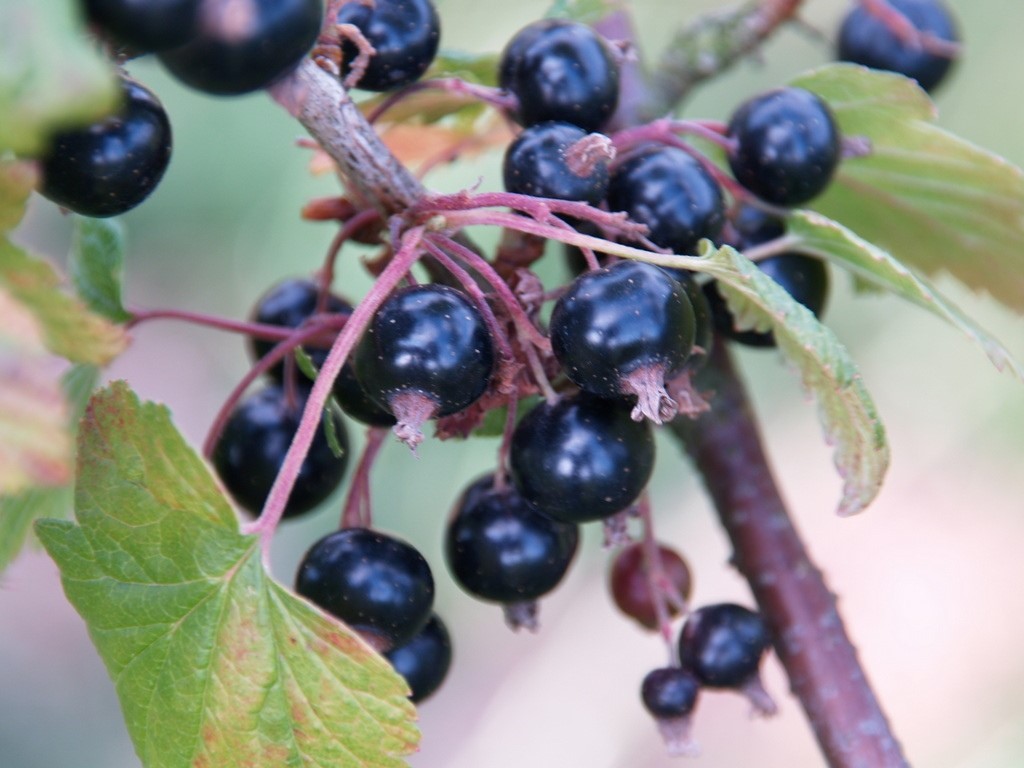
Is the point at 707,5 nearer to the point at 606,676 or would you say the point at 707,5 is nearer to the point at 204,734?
the point at 606,676

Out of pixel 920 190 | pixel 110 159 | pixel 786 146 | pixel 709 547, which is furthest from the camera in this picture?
pixel 709 547

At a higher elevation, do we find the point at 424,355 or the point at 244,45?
the point at 244,45

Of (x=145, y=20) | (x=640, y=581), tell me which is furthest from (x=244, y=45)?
(x=640, y=581)

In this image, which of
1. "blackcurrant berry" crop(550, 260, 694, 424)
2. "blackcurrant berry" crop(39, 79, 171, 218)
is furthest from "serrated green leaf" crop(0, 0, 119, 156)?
"blackcurrant berry" crop(550, 260, 694, 424)

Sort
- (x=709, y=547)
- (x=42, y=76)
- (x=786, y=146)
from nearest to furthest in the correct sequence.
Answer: (x=42, y=76) < (x=786, y=146) < (x=709, y=547)

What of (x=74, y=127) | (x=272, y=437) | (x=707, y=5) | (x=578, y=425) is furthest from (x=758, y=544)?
(x=707, y=5)

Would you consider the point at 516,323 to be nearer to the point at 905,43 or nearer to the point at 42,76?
the point at 42,76
